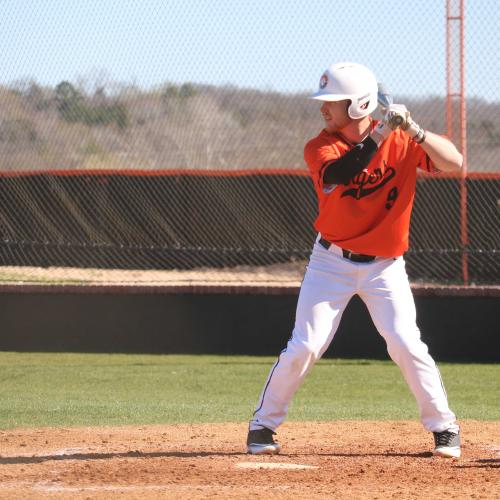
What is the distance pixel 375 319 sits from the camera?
5.90 meters

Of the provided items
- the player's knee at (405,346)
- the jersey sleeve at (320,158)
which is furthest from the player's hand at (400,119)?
the player's knee at (405,346)

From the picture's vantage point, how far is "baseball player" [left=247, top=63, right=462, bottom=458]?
18.9 feet

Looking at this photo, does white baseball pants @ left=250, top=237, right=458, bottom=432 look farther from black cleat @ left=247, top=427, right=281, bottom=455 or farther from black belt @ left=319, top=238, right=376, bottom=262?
black cleat @ left=247, top=427, right=281, bottom=455

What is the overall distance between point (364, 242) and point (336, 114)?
680mm

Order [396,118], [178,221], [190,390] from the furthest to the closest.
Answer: [178,221] < [190,390] < [396,118]

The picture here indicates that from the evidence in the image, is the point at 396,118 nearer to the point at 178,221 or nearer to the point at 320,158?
the point at 320,158

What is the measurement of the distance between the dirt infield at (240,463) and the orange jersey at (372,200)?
3.75 feet

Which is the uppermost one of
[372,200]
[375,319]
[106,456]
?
[372,200]

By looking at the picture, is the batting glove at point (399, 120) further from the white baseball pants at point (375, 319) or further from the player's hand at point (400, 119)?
the white baseball pants at point (375, 319)

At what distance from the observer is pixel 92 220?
42.1 ft

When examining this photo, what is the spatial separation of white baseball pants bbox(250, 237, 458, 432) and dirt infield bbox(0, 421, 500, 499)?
38 cm

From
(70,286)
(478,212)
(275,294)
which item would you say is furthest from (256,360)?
(478,212)

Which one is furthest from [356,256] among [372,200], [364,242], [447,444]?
[447,444]

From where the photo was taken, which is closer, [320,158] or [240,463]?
[320,158]
